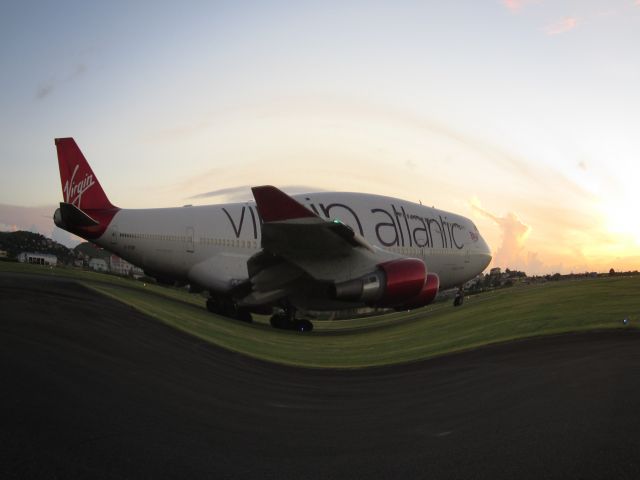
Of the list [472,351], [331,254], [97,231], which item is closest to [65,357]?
[472,351]

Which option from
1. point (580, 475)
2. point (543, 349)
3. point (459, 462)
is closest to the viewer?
point (580, 475)

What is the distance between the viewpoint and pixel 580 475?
391 centimetres

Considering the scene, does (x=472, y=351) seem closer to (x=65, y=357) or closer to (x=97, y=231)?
(x=65, y=357)

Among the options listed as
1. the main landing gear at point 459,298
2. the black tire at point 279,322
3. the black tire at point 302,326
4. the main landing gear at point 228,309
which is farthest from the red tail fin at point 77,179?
the main landing gear at point 459,298

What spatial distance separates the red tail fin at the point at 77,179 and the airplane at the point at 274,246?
0.05 meters

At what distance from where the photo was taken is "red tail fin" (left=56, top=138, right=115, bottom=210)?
23031 mm

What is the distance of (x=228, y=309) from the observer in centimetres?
2372

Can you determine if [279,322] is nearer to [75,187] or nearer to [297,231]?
[297,231]

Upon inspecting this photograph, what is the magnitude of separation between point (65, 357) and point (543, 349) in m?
8.47

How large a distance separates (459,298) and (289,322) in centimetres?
1225

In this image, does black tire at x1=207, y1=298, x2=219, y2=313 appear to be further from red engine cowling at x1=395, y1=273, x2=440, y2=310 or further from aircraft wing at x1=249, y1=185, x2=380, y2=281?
red engine cowling at x1=395, y1=273, x2=440, y2=310

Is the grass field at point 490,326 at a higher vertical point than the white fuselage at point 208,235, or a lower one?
lower

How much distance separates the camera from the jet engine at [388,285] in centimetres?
1741

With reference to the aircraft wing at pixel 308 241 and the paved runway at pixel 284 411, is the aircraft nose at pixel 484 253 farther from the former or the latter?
the paved runway at pixel 284 411
